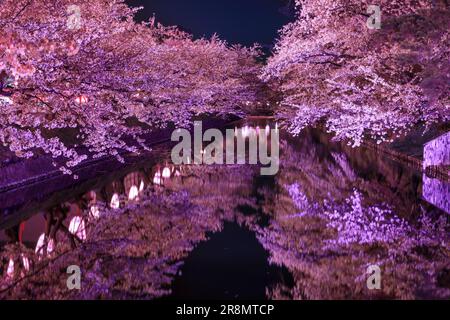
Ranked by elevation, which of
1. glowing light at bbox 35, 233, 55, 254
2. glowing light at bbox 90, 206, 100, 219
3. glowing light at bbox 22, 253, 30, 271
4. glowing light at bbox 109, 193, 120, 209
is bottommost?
glowing light at bbox 22, 253, 30, 271

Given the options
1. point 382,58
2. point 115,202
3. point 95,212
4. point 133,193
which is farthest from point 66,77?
point 382,58

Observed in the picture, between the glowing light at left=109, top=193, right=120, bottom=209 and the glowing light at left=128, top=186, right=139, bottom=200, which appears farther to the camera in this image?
the glowing light at left=128, top=186, right=139, bottom=200

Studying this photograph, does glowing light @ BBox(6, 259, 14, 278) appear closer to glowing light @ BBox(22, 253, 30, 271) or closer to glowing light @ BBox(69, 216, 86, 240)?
glowing light @ BBox(22, 253, 30, 271)

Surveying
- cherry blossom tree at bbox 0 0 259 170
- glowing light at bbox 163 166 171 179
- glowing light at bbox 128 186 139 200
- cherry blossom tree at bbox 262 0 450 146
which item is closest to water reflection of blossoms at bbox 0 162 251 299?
glowing light at bbox 128 186 139 200

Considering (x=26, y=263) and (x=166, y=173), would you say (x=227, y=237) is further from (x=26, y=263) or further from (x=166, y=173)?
(x=166, y=173)

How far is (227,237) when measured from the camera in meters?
13.6

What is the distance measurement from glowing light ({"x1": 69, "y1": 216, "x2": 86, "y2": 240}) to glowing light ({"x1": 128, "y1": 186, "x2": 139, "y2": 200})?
147 inches

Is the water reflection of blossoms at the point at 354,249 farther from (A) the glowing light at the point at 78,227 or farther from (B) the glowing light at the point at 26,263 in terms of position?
(B) the glowing light at the point at 26,263

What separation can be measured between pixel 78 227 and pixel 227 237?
3743 millimetres

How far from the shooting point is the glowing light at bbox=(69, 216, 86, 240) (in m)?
13.4

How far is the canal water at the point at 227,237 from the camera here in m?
9.12

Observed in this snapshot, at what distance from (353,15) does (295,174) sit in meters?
7.60

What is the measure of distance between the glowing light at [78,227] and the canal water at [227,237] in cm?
6

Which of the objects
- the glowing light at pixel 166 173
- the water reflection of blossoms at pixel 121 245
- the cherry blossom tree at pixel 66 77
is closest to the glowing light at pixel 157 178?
the glowing light at pixel 166 173
